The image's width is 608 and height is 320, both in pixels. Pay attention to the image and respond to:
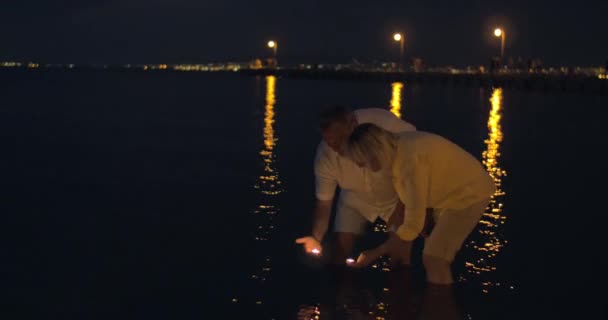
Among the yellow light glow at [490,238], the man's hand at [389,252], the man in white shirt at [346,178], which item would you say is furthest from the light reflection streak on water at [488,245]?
the man in white shirt at [346,178]

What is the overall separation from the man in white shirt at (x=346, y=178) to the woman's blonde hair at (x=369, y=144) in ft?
1.25

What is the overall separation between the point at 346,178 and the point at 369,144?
1.13 m

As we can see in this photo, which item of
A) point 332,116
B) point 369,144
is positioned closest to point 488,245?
point 332,116

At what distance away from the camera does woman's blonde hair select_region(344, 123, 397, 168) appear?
17.0 ft

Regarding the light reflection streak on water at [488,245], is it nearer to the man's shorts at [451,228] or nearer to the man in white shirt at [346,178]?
the man's shorts at [451,228]

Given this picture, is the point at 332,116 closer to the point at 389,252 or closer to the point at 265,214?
the point at 389,252

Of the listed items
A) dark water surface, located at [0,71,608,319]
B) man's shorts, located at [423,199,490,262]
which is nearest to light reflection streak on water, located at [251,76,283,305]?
dark water surface, located at [0,71,608,319]

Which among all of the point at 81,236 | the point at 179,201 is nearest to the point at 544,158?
the point at 179,201

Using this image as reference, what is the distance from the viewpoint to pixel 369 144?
517 cm

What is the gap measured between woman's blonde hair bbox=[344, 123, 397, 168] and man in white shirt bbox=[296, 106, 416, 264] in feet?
1.25

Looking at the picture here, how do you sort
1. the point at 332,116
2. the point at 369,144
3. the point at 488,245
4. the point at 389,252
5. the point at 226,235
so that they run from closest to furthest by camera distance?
the point at 369,144
the point at 332,116
the point at 389,252
the point at 488,245
the point at 226,235

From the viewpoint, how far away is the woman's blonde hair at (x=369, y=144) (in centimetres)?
517

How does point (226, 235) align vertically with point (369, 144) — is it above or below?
below

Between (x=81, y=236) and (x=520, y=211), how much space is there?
495 cm
